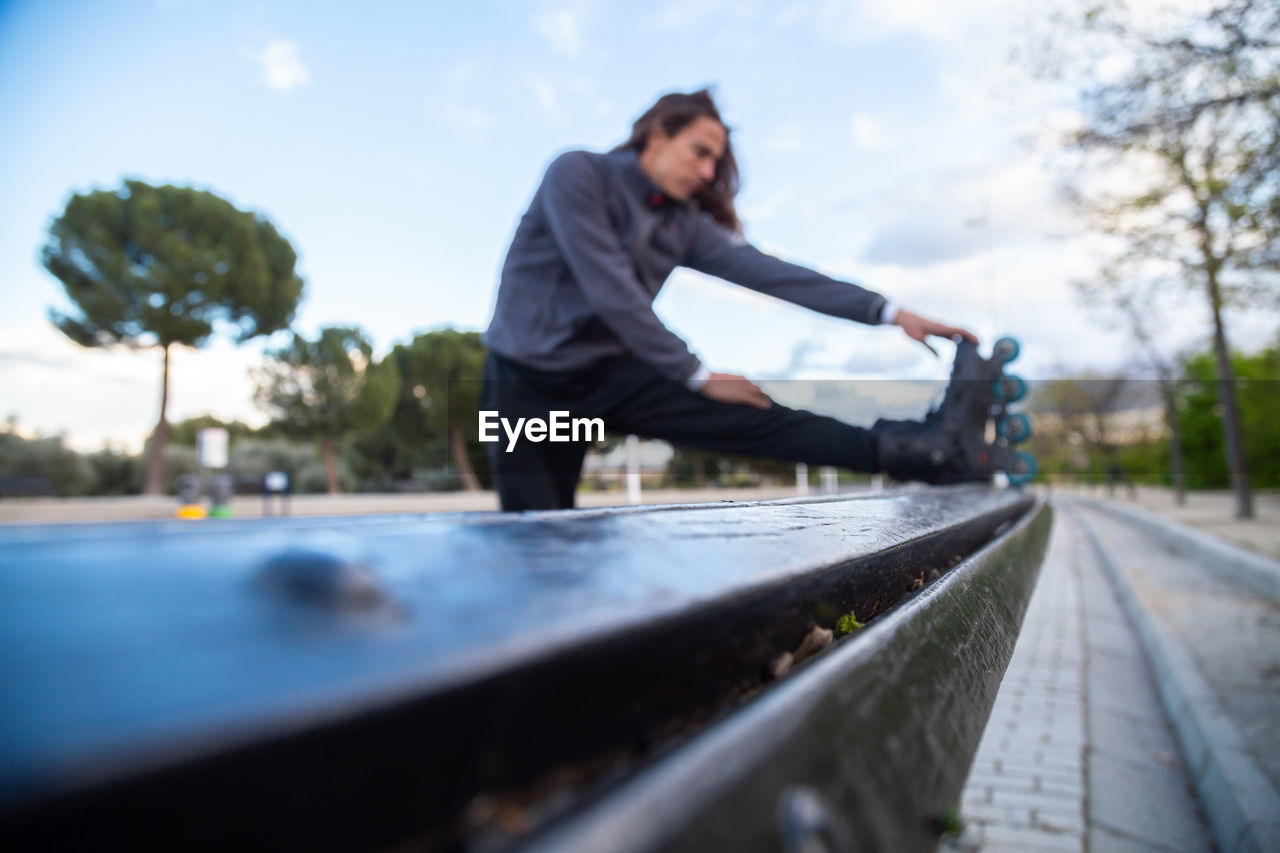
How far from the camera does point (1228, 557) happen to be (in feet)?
31.8

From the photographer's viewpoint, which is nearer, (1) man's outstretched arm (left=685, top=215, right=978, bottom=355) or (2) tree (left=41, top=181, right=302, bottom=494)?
(1) man's outstretched arm (left=685, top=215, right=978, bottom=355)

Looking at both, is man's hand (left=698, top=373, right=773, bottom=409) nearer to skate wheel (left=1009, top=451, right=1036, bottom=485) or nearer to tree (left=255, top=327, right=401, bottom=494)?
skate wheel (left=1009, top=451, right=1036, bottom=485)

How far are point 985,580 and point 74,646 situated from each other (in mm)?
788

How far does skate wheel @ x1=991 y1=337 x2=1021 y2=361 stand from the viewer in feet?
8.75

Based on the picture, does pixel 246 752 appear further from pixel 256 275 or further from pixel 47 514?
pixel 256 275

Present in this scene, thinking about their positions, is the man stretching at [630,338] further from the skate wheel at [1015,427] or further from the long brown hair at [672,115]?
the skate wheel at [1015,427]

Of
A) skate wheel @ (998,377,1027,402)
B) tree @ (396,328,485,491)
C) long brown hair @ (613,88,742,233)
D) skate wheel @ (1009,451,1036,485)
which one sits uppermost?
tree @ (396,328,485,491)

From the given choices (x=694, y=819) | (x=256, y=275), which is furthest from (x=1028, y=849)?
(x=256, y=275)

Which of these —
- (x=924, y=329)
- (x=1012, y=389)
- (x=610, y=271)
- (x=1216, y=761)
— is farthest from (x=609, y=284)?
(x=1216, y=761)

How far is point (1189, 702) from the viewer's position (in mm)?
4133

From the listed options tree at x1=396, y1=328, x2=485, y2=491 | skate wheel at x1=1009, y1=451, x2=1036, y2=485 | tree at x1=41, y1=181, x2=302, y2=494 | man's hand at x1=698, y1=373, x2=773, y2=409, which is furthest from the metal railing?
tree at x1=41, y1=181, x2=302, y2=494

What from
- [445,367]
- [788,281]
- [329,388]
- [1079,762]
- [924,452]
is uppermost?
[329,388]

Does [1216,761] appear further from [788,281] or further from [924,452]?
[788,281]

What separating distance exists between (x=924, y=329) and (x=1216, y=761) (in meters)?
2.20
